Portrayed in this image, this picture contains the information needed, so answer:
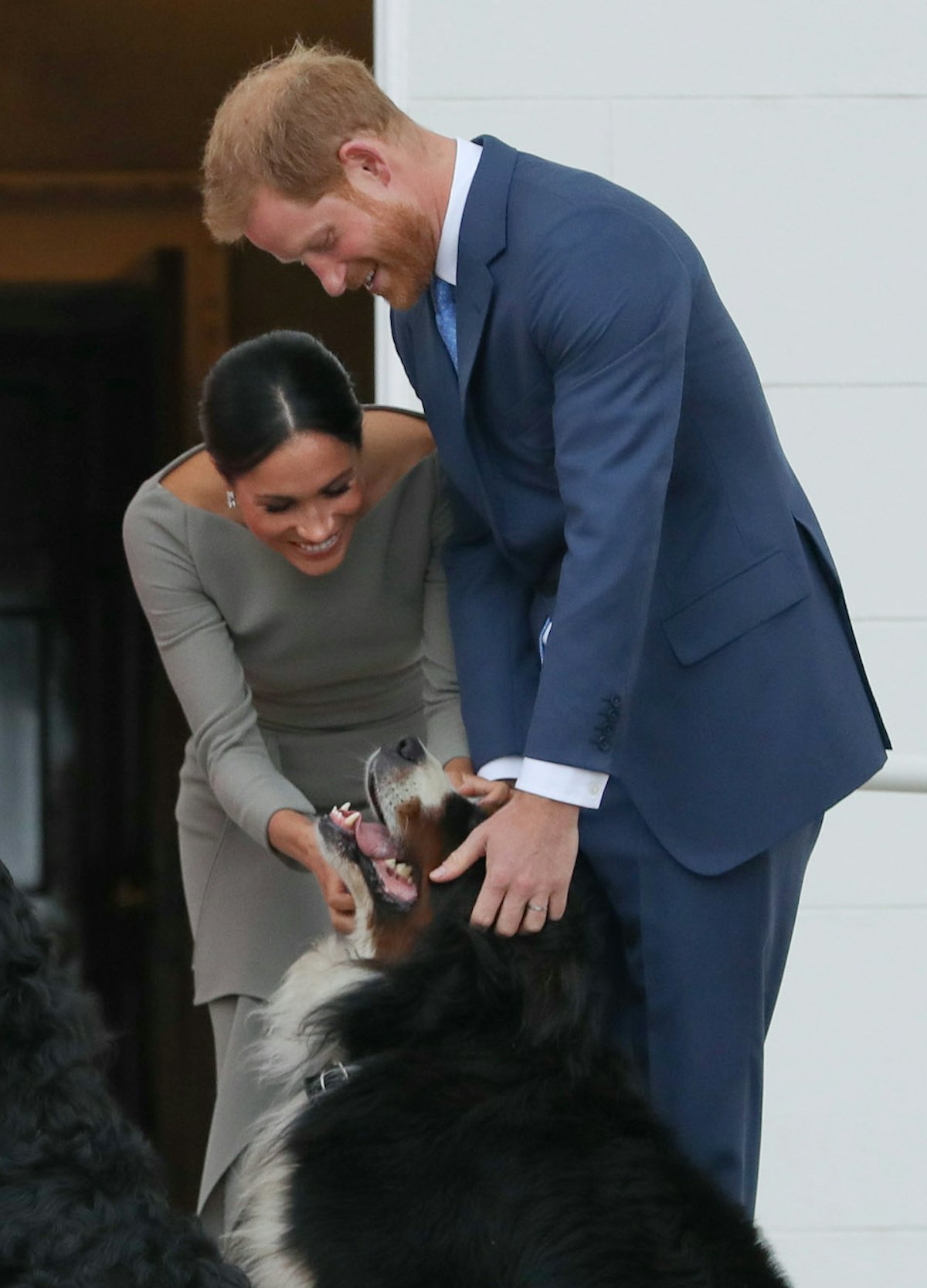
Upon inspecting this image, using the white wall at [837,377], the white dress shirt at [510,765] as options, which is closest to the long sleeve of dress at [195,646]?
the white dress shirt at [510,765]

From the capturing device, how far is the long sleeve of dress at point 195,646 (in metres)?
2.13

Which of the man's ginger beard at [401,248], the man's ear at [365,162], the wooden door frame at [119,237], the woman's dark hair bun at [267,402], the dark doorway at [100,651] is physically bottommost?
the dark doorway at [100,651]

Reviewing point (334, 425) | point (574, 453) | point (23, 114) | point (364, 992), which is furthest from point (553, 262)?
point (23, 114)

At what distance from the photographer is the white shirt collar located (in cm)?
175

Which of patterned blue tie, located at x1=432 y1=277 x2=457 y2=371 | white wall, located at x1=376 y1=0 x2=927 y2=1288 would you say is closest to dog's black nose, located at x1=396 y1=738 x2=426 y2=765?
patterned blue tie, located at x1=432 y1=277 x2=457 y2=371

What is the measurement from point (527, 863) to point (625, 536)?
14.0 inches

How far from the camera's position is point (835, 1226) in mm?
3031

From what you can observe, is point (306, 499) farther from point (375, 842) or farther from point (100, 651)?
point (100, 651)

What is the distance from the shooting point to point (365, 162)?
5.58 ft

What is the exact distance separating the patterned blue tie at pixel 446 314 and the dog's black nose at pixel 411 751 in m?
0.47

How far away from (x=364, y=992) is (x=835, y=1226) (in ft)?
5.21

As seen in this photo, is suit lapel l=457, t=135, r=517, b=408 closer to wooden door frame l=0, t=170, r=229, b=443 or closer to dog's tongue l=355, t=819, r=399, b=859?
dog's tongue l=355, t=819, r=399, b=859

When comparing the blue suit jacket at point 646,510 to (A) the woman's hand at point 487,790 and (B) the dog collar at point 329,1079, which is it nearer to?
(A) the woman's hand at point 487,790

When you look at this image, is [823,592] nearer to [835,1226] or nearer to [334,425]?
[334,425]
